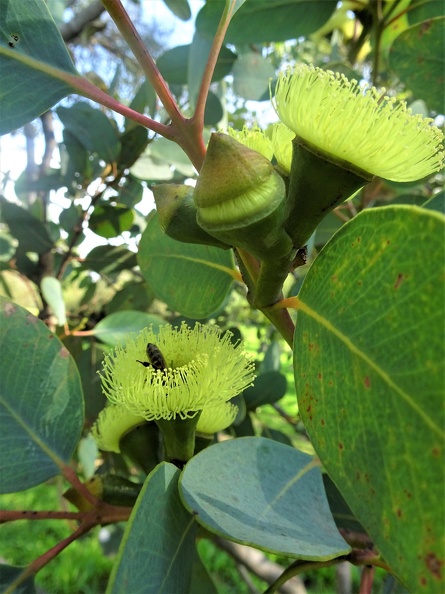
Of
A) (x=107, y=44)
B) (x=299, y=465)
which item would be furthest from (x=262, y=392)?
(x=107, y=44)

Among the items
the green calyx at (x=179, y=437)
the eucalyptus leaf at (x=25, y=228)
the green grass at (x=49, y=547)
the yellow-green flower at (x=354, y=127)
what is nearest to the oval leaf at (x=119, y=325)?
the eucalyptus leaf at (x=25, y=228)

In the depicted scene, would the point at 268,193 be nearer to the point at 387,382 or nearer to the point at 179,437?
the point at 387,382

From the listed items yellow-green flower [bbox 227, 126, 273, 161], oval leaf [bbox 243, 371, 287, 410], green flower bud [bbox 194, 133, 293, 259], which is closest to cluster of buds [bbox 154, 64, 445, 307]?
green flower bud [bbox 194, 133, 293, 259]

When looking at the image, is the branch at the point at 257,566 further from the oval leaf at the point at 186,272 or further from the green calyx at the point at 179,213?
the green calyx at the point at 179,213

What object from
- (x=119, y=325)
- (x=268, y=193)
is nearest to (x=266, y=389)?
(x=119, y=325)

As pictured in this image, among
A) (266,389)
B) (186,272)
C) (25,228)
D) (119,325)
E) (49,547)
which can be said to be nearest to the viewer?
(186,272)

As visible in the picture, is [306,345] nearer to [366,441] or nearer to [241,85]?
[366,441]
